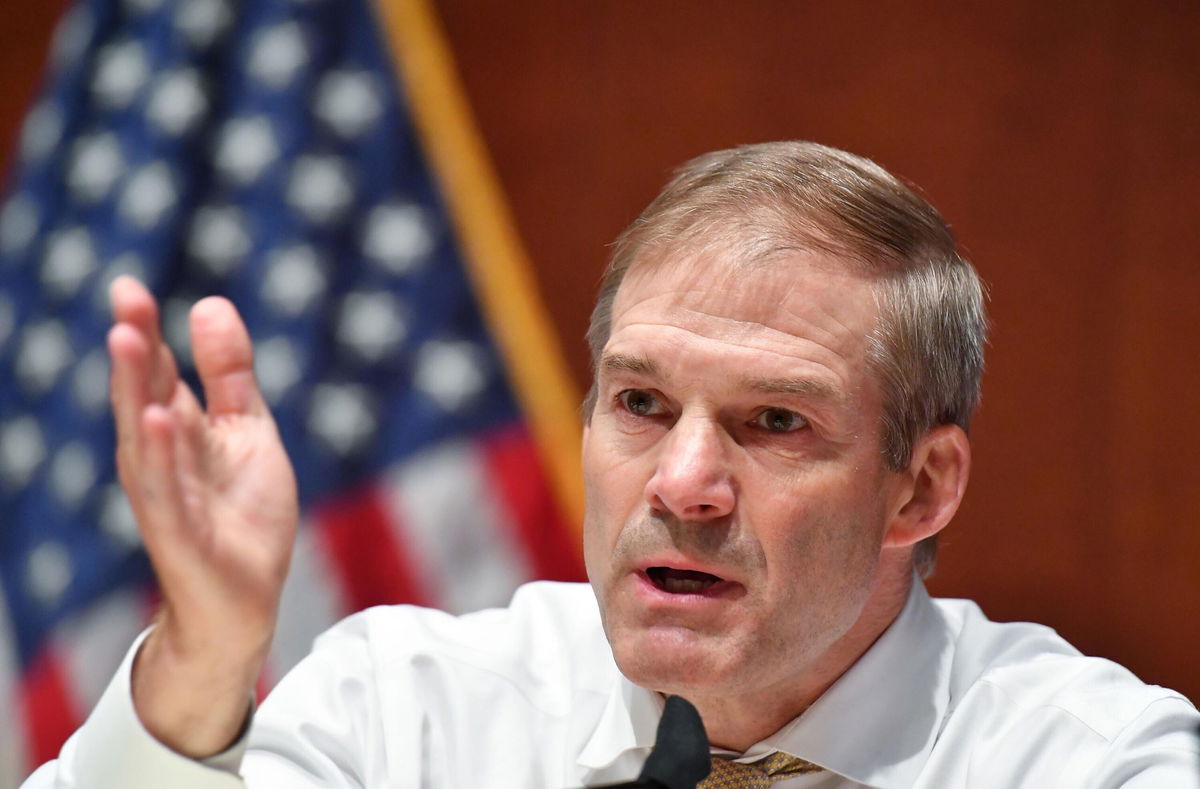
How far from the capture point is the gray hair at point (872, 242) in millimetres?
1802

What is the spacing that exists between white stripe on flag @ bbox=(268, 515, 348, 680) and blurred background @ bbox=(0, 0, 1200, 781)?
76 cm

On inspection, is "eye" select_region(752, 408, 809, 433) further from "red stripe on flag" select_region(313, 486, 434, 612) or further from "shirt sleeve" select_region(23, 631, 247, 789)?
"red stripe on flag" select_region(313, 486, 434, 612)

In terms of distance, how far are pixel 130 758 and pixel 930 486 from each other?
119 centimetres

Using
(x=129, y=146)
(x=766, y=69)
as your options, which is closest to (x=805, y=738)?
(x=766, y=69)

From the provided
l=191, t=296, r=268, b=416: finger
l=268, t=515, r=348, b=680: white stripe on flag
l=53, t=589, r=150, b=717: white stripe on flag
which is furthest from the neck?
l=53, t=589, r=150, b=717: white stripe on flag

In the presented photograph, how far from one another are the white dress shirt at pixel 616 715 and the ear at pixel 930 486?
17cm

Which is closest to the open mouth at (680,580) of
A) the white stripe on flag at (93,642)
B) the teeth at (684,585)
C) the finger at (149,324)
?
the teeth at (684,585)

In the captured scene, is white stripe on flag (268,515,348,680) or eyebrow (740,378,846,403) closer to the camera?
eyebrow (740,378,846,403)

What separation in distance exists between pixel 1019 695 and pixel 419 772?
92 centimetres

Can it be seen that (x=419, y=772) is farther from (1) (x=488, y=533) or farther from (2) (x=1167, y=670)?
(2) (x=1167, y=670)

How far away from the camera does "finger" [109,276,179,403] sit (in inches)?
49.6

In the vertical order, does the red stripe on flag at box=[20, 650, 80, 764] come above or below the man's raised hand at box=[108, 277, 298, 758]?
below

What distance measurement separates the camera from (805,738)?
5.94ft

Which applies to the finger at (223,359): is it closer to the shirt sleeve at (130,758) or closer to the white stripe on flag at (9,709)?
the shirt sleeve at (130,758)
